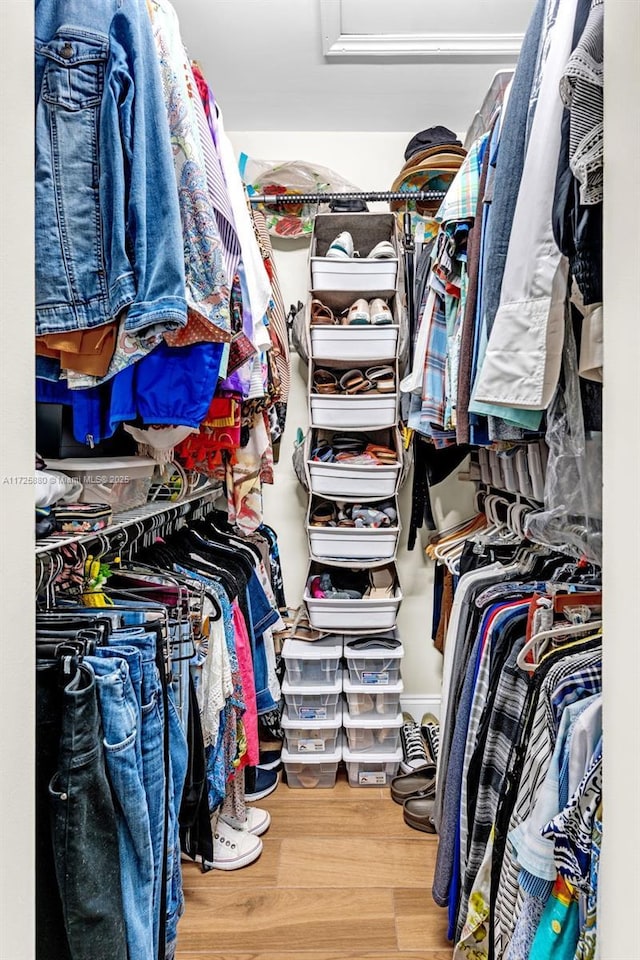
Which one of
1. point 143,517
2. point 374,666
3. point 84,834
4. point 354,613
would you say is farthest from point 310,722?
point 84,834

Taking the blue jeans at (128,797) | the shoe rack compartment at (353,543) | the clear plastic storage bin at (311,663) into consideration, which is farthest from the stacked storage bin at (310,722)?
the blue jeans at (128,797)

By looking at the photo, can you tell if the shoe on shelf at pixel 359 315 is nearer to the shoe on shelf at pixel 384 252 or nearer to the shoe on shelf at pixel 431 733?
the shoe on shelf at pixel 384 252

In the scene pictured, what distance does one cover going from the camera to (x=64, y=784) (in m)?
0.88

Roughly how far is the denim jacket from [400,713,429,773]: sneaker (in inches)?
81.1

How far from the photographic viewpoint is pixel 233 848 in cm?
197

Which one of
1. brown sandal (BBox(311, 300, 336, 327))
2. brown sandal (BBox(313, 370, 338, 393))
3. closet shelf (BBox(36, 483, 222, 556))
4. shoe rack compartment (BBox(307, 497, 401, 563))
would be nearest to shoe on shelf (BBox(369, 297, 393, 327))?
brown sandal (BBox(311, 300, 336, 327))

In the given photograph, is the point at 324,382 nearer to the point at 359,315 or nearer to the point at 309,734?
the point at 359,315

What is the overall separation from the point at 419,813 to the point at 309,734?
49 cm

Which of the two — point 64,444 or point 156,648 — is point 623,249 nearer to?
point 156,648

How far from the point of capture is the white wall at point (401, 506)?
9.33 feet

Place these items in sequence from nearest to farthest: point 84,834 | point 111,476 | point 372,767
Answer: point 84,834, point 111,476, point 372,767

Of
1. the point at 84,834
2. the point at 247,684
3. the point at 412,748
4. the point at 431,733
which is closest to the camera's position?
→ the point at 84,834

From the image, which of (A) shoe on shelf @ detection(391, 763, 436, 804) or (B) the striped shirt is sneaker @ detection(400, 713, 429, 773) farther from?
(B) the striped shirt

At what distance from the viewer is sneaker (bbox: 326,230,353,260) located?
2.50m
